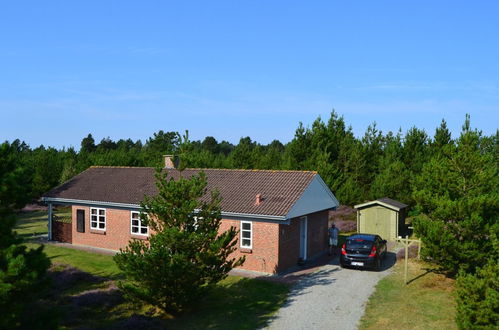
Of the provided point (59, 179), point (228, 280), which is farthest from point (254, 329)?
point (59, 179)

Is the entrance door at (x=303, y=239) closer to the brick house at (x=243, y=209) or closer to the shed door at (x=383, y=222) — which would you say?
the brick house at (x=243, y=209)

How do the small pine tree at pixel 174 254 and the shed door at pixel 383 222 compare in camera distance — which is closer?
the small pine tree at pixel 174 254

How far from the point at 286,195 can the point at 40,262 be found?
44.4 ft

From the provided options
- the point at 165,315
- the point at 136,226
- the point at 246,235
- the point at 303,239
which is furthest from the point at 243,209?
the point at 165,315

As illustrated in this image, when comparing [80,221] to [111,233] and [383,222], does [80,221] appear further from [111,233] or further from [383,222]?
[383,222]

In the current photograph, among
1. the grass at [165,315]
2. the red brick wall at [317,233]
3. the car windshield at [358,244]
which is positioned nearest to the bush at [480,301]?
the grass at [165,315]

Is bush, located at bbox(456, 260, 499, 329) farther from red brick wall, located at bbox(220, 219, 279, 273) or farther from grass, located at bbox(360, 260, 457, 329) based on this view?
red brick wall, located at bbox(220, 219, 279, 273)

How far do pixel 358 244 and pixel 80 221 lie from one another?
16457 mm

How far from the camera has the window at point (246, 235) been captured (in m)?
20.8

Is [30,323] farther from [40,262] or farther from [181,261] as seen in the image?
[181,261]

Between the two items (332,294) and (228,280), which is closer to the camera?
(332,294)

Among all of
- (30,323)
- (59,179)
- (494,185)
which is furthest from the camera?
(59,179)

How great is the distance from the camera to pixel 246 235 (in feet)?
69.1

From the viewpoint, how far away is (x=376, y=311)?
1523 centimetres
